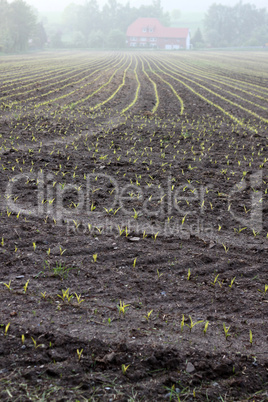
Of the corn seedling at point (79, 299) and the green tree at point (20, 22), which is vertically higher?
the green tree at point (20, 22)

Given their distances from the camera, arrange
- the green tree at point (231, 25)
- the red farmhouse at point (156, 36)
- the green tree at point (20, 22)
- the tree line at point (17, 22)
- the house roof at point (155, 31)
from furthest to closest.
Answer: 1. the green tree at point (231, 25)
2. the house roof at point (155, 31)
3. the red farmhouse at point (156, 36)
4. the green tree at point (20, 22)
5. the tree line at point (17, 22)

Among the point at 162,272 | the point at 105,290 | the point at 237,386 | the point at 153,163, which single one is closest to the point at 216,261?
the point at 162,272

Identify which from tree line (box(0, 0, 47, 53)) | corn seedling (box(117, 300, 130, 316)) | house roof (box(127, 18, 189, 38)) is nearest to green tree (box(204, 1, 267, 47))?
house roof (box(127, 18, 189, 38))

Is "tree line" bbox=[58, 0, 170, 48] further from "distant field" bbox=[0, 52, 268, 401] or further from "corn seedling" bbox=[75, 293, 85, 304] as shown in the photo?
"corn seedling" bbox=[75, 293, 85, 304]

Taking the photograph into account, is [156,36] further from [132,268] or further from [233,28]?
[132,268]

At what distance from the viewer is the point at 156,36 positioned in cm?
8669

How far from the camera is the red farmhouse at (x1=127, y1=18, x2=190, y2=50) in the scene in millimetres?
84500

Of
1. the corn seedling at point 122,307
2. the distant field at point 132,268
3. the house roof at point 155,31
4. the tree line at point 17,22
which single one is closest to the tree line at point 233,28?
the house roof at point 155,31

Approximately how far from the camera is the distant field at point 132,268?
2.54 meters

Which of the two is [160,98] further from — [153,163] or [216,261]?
[216,261]

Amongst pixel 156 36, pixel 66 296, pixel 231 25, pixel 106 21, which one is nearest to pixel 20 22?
pixel 156 36

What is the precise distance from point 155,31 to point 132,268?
94966 mm

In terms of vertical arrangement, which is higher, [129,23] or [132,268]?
[129,23]

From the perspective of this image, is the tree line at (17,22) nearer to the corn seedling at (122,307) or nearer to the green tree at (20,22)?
the green tree at (20,22)
